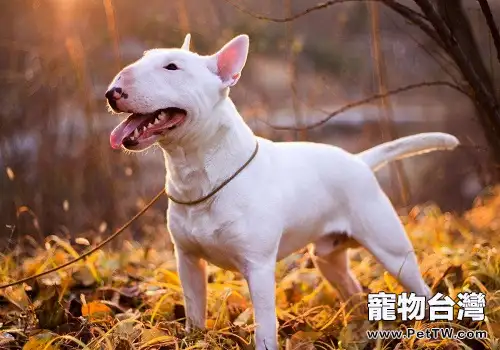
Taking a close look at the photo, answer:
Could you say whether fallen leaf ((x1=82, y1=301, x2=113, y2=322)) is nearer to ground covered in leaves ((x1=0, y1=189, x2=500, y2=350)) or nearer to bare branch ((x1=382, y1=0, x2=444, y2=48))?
ground covered in leaves ((x1=0, y1=189, x2=500, y2=350))

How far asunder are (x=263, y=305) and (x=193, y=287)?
0.44 metres

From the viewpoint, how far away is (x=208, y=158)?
112 inches

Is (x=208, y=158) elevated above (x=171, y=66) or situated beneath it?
situated beneath

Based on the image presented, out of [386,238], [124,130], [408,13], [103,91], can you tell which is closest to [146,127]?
[124,130]

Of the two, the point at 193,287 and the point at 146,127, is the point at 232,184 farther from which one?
the point at 193,287

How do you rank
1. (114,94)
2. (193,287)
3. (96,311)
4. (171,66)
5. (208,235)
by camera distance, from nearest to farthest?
1. (114,94)
2. (171,66)
3. (208,235)
4. (193,287)
5. (96,311)

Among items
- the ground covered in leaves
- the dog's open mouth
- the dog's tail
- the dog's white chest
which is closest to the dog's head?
the dog's open mouth

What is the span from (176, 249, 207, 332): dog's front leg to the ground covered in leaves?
7 centimetres

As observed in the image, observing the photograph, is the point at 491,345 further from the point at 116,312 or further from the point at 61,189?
the point at 61,189

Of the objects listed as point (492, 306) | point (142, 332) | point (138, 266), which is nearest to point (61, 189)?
point (138, 266)

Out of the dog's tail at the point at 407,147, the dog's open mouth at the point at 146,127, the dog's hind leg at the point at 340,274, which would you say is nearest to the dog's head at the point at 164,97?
the dog's open mouth at the point at 146,127

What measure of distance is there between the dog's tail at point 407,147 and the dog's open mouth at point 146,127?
123 cm

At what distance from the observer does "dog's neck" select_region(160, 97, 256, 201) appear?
111 inches

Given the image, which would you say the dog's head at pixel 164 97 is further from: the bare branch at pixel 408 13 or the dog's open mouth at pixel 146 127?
the bare branch at pixel 408 13
